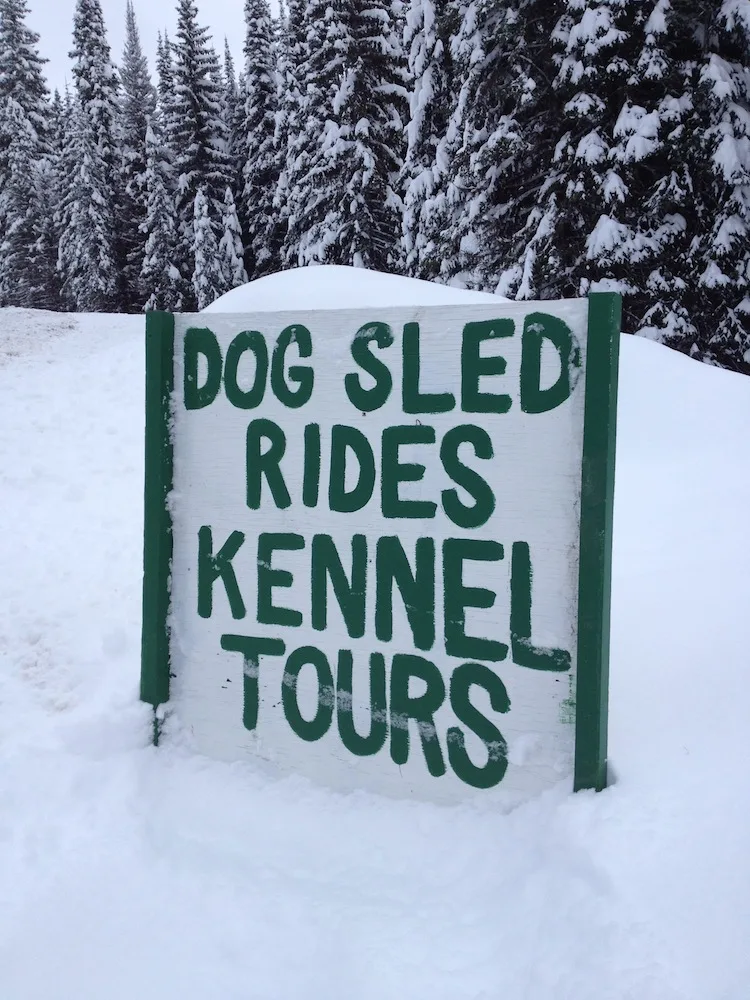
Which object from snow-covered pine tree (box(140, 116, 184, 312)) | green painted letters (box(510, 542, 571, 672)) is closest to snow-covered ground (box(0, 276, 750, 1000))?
green painted letters (box(510, 542, 571, 672))

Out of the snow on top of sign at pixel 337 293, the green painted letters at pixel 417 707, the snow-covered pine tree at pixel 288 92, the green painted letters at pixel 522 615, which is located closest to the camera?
the green painted letters at pixel 522 615

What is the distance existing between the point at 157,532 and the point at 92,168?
32745 millimetres

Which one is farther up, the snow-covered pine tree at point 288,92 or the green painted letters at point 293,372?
the snow-covered pine tree at point 288,92

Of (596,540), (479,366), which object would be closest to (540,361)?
(479,366)

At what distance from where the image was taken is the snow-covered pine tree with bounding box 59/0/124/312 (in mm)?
30422

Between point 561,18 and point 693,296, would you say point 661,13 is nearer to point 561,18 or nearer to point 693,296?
point 561,18

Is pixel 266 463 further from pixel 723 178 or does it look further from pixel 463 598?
pixel 723 178

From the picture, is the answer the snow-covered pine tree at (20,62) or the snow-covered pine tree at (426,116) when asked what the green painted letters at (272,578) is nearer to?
the snow-covered pine tree at (426,116)

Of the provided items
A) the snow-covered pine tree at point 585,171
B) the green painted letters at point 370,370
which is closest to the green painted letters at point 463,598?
the green painted letters at point 370,370

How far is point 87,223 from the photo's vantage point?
30672 mm

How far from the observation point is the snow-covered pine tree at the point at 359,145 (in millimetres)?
19812

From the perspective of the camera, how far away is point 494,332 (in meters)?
2.23

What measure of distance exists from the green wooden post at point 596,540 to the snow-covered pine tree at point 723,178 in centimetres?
1096

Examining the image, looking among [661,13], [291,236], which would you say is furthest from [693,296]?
[291,236]
